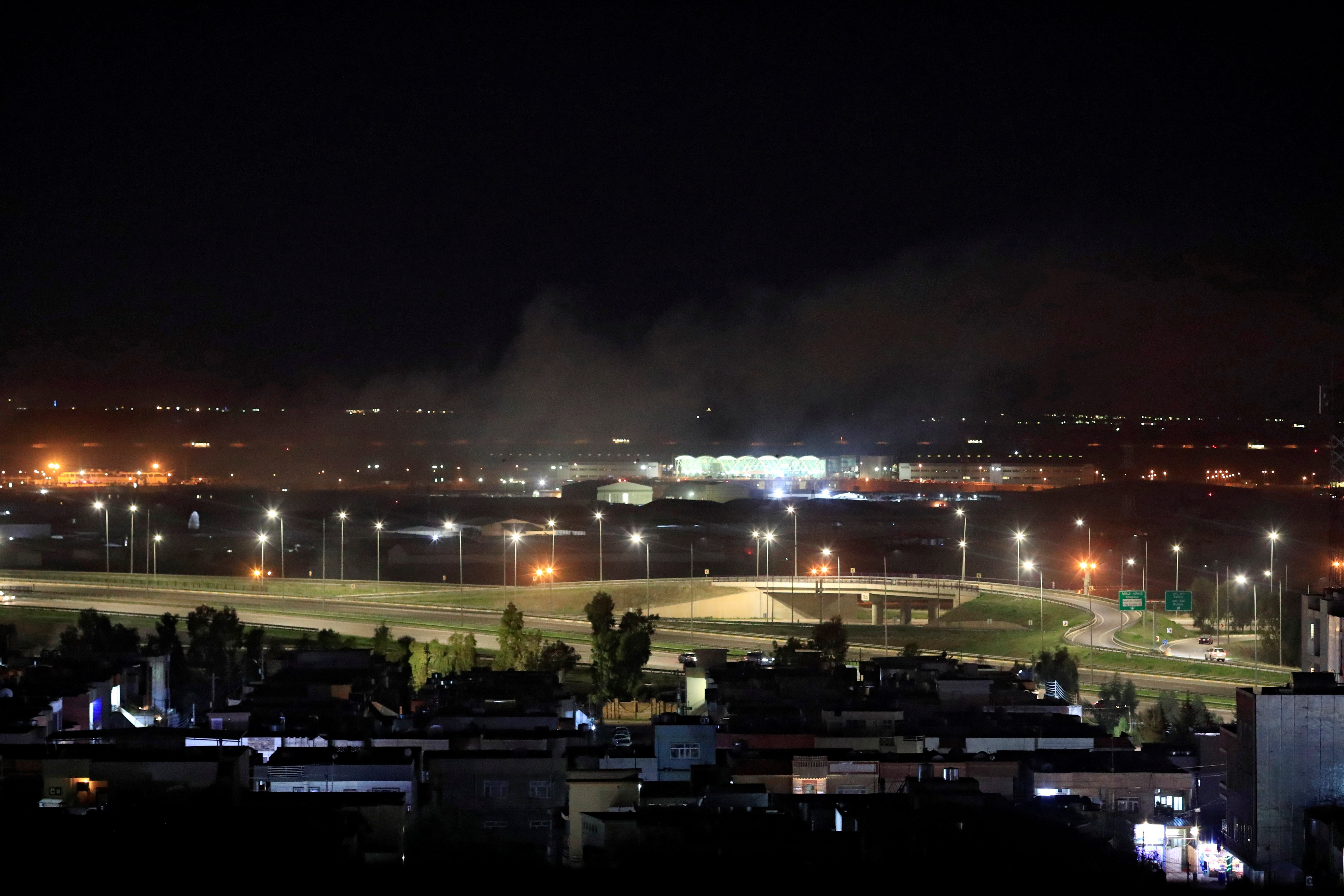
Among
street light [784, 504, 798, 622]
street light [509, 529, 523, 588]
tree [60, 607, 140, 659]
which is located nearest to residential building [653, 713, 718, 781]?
tree [60, 607, 140, 659]

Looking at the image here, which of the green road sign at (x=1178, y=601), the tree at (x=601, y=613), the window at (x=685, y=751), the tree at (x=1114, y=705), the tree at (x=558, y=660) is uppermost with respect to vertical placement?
the green road sign at (x=1178, y=601)

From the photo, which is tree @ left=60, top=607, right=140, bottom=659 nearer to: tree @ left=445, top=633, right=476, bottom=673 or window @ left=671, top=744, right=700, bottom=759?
tree @ left=445, top=633, right=476, bottom=673

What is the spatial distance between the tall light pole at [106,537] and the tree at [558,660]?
10024 millimetres

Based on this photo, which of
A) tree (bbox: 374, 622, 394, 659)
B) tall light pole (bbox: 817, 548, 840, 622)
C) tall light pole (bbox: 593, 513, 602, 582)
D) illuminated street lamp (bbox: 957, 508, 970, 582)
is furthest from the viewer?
tall light pole (bbox: 593, 513, 602, 582)

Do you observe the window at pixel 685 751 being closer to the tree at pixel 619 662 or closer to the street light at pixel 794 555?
the tree at pixel 619 662

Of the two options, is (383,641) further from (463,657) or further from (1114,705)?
(1114,705)

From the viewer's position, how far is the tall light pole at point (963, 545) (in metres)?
18.5

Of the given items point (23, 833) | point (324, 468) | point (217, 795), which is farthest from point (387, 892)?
point (324, 468)

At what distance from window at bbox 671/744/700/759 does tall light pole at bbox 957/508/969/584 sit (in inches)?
415

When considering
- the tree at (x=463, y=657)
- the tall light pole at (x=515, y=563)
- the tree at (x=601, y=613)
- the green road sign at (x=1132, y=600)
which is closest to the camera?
the tree at (x=463, y=657)

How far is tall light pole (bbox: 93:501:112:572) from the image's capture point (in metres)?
21.0

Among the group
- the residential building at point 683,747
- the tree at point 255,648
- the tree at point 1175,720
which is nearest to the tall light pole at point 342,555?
the tree at point 255,648

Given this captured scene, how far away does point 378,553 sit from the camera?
19.5 metres

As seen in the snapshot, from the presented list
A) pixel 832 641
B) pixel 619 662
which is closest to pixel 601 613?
pixel 832 641
